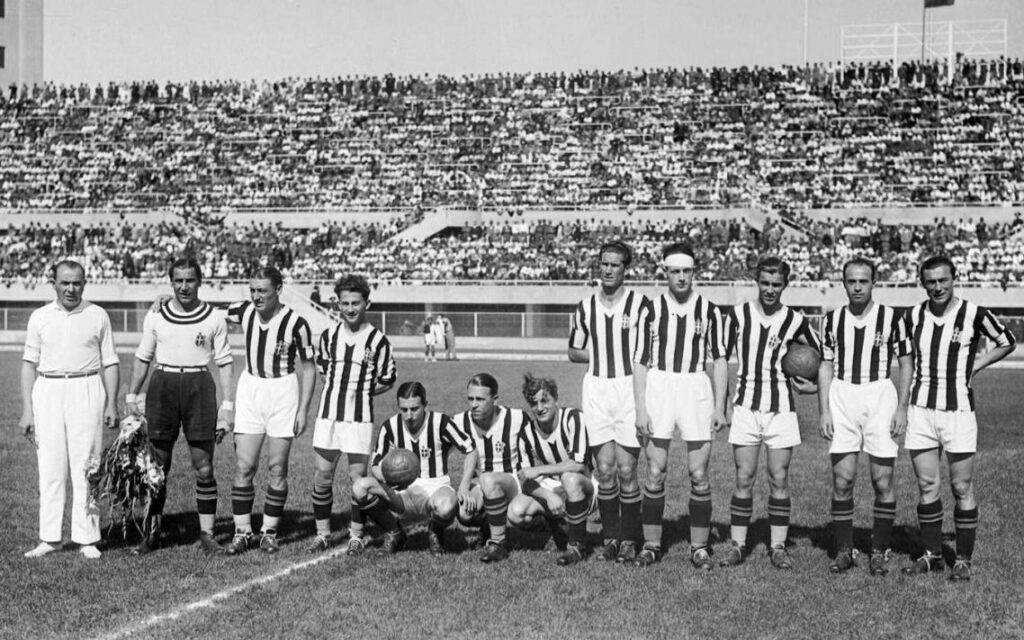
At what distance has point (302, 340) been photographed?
8.49 metres

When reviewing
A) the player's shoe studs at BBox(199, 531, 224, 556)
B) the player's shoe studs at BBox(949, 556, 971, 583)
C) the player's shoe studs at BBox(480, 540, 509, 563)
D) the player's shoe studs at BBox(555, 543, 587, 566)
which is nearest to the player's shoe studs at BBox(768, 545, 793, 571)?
the player's shoe studs at BBox(949, 556, 971, 583)

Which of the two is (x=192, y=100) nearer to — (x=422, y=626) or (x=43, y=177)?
(x=43, y=177)

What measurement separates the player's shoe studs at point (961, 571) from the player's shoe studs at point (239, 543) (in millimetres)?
4910

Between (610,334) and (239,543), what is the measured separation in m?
3.07

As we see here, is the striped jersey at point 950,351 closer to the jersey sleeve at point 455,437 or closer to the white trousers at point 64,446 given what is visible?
the jersey sleeve at point 455,437

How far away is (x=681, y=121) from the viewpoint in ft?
155

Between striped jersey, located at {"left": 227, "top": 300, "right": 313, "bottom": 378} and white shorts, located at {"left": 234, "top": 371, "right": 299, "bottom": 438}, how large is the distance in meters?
0.08

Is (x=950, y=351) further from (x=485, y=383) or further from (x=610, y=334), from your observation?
(x=485, y=383)

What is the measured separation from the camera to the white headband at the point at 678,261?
26.4 feet

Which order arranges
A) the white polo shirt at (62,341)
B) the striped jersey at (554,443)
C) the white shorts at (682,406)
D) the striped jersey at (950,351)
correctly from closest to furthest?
the striped jersey at (950,351), the white shorts at (682,406), the white polo shirt at (62,341), the striped jersey at (554,443)

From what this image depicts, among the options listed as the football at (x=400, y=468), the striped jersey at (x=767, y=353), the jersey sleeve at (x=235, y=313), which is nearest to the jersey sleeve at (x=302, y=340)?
the jersey sleeve at (x=235, y=313)

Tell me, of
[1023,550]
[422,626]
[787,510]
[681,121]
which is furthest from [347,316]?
[681,121]

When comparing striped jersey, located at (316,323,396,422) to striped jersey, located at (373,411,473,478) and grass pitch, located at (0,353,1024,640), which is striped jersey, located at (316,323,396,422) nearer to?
striped jersey, located at (373,411,473,478)

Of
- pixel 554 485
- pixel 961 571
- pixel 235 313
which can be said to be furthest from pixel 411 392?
pixel 961 571
